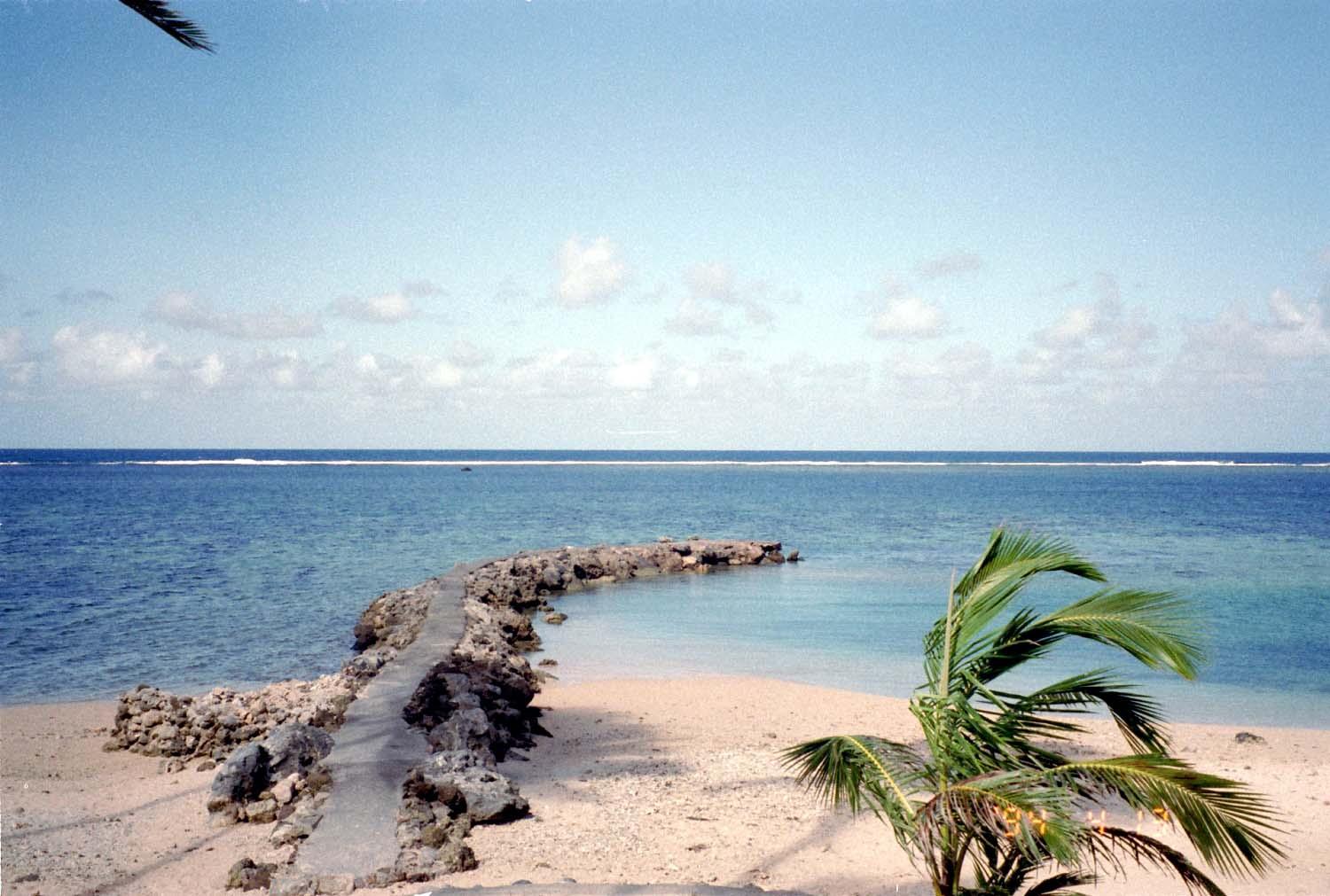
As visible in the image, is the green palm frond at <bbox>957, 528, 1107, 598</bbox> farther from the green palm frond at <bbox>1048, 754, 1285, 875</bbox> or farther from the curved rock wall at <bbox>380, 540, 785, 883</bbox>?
the curved rock wall at <bbox>380, 540, 785, 883</bbox>

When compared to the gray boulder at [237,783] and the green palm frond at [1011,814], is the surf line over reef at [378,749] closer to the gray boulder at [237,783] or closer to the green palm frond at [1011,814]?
the gray boulder at [237,783]

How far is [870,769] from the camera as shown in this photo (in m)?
5.83

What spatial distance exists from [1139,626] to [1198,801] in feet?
3.37

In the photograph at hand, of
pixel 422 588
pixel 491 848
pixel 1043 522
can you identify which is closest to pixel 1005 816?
pixel 491 848

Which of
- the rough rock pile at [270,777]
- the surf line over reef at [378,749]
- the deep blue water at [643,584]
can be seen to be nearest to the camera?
the surf line over reef at [378,749]

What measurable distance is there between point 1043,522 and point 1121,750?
135 ft

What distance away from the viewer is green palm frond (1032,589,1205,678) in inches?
203

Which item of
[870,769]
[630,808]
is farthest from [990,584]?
[630,808]

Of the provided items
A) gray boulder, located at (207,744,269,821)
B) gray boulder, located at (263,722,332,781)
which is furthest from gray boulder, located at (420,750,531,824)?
gray boulder, located at (207,744,269,821)

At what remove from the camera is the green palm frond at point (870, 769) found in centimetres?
558

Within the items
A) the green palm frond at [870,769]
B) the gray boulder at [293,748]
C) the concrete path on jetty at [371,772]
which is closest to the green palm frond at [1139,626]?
the green palm frond at [870,769]

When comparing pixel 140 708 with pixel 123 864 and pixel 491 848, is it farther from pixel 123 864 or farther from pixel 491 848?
pixel 491 848

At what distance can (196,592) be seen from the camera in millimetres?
25656

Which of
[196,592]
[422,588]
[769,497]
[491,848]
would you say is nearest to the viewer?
[491,848]
